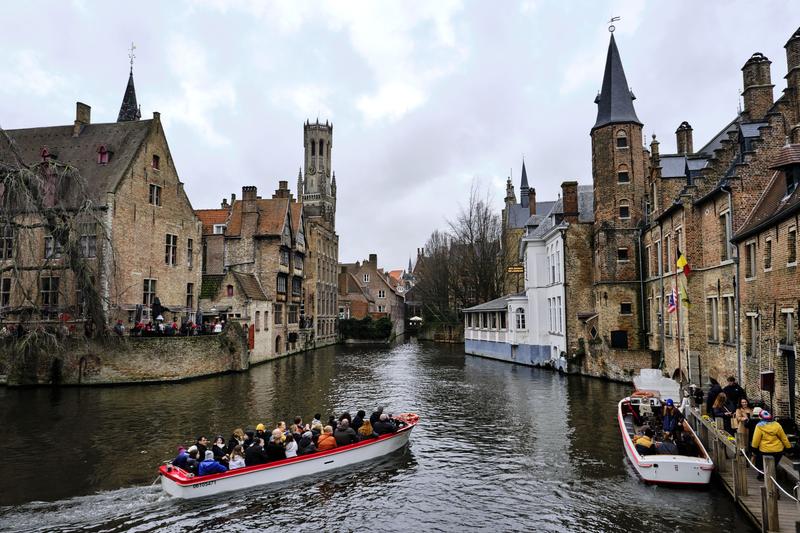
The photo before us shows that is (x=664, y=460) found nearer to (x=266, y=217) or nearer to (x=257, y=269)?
(x=257, y=269)

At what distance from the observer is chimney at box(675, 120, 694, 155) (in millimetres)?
34031

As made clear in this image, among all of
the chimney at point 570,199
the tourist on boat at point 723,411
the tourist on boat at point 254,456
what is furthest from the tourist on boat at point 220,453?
the chimney at point 570,199

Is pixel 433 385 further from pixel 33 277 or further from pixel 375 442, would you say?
pixel 33 277

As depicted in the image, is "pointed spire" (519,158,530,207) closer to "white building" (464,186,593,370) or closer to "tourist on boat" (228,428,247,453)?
"white building" (464,186,593,370)

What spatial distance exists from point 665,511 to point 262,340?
3285 cm

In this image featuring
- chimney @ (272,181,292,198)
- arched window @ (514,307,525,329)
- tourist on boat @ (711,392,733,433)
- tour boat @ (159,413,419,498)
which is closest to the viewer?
tour boat @ (159,413,419,498)

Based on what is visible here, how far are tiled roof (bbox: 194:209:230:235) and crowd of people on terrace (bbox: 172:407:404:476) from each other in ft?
106

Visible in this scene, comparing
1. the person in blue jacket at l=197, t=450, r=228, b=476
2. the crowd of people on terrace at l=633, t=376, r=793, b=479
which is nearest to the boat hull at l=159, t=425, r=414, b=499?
the person in blue jacket at l=197, t=450, r=228, b=476

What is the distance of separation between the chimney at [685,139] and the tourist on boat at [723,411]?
2398 cm

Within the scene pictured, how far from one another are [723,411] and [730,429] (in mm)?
593

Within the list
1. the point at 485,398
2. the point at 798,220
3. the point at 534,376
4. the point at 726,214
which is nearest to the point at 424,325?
the point at 534,376

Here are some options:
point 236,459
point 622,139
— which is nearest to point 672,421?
point 236,459

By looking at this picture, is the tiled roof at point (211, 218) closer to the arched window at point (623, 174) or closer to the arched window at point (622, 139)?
the arched window at point (623, 174)

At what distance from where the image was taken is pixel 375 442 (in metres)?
15.1
